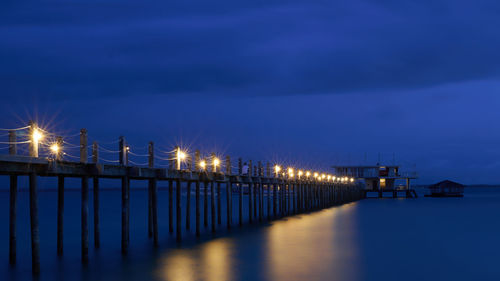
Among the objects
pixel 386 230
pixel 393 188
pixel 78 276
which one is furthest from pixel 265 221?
pixel 393 188

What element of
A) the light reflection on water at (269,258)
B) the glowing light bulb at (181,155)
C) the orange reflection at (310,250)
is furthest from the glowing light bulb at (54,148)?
the glowing light bulb at (181,155)

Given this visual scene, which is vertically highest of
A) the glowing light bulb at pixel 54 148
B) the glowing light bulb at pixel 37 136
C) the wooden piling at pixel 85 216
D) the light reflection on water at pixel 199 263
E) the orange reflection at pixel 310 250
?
the glowing light bulb at pixel 37 136

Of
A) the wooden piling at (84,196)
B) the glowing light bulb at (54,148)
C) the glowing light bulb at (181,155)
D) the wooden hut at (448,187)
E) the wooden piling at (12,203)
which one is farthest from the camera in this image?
the wooden hut at (448,187)

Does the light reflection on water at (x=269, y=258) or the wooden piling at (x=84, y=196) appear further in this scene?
the light reflection on water at (x=269, y=258)

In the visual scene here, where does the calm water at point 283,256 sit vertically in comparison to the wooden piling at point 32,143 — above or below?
below

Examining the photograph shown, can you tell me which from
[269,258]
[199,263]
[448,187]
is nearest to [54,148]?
[199,263]

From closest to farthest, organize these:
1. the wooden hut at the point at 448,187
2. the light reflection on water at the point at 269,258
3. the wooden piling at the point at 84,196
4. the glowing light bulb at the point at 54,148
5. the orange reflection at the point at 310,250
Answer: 1. the glowing light bulb at the point at 54,148
2. the wooden piling at the point at 84,196
3. the light reflection on water at the point at 269,258
4. the orange reflection at the point at 310,250
5. the wooden hut at the point at 448,187

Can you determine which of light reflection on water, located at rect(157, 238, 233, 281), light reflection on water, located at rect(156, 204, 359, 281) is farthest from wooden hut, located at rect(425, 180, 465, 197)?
light reflection on water, located at rect(157, 238, 233, 281)

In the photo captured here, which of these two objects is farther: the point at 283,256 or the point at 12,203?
the point at 283,256

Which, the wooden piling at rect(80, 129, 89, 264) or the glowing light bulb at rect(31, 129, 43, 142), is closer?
the glowing light bulb at rect(31, 129, 43, 142)

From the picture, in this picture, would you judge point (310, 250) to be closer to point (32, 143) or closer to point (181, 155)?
point (181, 155)

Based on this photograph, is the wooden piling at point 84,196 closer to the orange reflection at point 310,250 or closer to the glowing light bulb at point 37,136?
the glowing light bulb at point 37,136

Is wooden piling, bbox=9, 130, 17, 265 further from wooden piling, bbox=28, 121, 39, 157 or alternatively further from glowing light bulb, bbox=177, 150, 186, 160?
glowing light bulb, bbox=177, 150, 186, 160

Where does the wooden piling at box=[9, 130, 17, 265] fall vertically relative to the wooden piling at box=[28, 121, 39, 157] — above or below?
below
